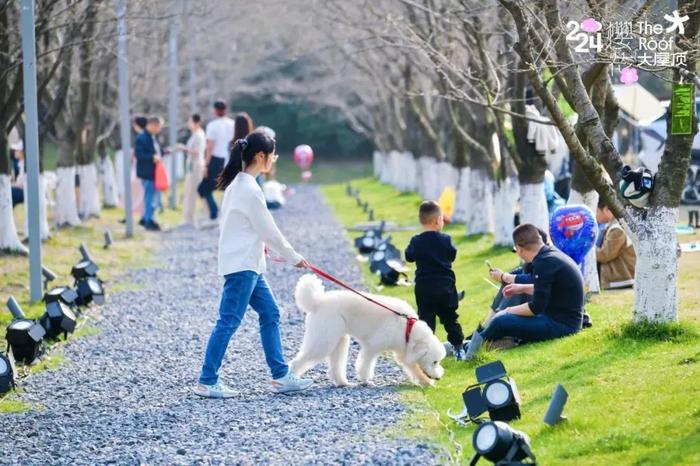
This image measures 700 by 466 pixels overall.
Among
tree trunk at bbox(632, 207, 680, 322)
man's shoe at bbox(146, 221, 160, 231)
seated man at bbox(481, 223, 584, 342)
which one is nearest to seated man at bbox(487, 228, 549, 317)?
seated man at bbox(481, 223, 584, 342)

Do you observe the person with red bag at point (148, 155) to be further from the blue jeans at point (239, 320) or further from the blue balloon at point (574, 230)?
the blue jeans at point (239, 320)

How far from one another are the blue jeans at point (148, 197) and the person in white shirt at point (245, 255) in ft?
51.0

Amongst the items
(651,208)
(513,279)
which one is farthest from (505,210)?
(651,208)

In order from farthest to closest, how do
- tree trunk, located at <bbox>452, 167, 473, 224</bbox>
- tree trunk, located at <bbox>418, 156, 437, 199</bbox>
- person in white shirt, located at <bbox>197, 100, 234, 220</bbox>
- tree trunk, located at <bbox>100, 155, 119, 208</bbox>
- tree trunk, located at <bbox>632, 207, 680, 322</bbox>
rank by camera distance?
tree trunk, located at <bbox>100, 155, 119, 208</bbox>
tree trunk, located at <bbox>418, 156, 437, 199</bbox>
tree trunk, located at <bbox>452, 167, 473, 224</bbox>
person in white shirt, located at <bbox>197, 100, 234, 220</bbox>
tree trunk, located at <bbox>632, 207, 680, 322</bbox>

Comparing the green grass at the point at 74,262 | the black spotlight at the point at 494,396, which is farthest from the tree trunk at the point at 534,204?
the black spotlight at the point at 494,396

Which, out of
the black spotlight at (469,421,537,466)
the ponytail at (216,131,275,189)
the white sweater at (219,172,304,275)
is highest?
the ponytail at (216,131,275,189)

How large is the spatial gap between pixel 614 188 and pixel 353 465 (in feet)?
13.9

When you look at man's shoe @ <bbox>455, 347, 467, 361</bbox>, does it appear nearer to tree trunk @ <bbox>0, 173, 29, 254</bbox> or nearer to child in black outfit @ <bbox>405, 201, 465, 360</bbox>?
child in black outfit @ <bbox>405, 201, 465, 360</bbox>

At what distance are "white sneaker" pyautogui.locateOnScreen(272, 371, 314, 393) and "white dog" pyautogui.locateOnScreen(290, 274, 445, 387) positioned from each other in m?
0.09

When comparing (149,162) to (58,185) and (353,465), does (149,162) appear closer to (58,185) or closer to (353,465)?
(58,185)

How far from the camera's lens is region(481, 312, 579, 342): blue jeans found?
10578 millimetres

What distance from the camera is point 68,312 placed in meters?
12.5

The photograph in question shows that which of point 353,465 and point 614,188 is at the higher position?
point 614,188

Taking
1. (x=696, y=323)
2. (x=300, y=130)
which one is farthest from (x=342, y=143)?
(x=696, y=323)
